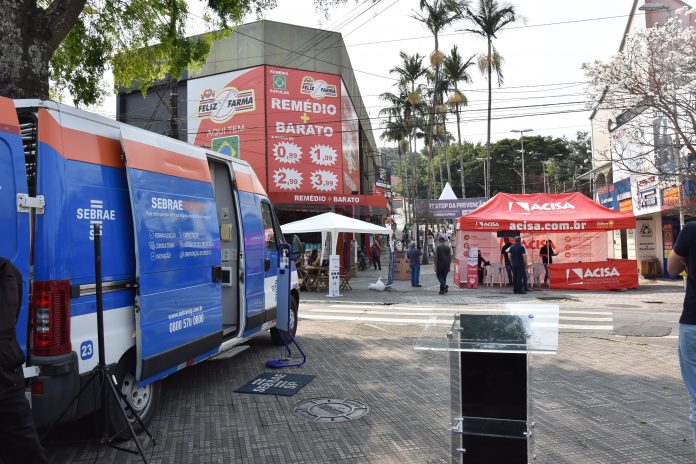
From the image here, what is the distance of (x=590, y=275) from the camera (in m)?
17.7

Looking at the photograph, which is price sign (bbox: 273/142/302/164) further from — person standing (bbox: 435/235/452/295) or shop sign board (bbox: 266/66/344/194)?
person standing (bbox: 435/235/452/295)

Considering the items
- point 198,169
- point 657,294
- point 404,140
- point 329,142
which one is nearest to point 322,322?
point 198,169

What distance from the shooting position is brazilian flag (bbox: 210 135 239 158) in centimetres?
2617

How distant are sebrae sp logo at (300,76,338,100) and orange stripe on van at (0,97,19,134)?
78.1 feet

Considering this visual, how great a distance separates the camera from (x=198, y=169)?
5.50 metres

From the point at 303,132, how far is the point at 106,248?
22710 mm

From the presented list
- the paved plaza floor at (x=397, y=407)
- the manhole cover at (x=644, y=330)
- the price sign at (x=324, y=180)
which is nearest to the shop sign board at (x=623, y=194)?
the manhole cover at (x=644, y=330)

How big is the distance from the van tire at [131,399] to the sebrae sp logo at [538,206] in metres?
16.1

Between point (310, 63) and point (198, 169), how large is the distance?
74.9 ft

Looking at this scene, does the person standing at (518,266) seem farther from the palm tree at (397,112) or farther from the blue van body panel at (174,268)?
the palm tree at (397,112)

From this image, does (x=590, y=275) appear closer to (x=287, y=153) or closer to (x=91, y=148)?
(x=287, y=153)

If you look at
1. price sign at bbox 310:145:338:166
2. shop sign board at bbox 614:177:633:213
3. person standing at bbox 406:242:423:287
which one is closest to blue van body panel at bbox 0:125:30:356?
person standing at bbox 406:242:423:287

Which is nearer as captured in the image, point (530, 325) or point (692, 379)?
point (530, 325)

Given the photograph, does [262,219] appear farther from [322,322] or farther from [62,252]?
[322,322]
